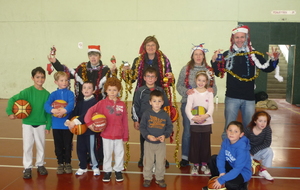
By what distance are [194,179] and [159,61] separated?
1.73 metres

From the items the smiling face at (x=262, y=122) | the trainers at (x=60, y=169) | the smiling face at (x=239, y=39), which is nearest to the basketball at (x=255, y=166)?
the smiling face at (x=262, y=122)

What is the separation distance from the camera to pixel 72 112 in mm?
3947

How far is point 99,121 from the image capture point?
3.53 meters

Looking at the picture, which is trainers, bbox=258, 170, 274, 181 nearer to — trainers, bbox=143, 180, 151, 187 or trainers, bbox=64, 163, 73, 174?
trainers, bbox=143, 180, 151, 187

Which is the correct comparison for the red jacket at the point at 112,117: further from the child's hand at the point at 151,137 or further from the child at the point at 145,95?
the child's hand at the point at 151,137

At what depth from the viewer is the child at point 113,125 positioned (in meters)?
3.67

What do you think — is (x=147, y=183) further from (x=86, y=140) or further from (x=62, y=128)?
(x=62, y=128)

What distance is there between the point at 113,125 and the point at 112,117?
106 millimetres

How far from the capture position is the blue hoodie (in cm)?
312

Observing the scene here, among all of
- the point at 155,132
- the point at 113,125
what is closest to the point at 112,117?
the point at 113,125

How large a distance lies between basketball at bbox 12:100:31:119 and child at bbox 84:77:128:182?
0.79 metres

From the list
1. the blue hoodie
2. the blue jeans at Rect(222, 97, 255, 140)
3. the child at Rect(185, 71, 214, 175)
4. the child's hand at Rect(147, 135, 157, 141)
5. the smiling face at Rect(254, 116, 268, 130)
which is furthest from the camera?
the blue jeans at Rect(222, 97, 255, 140)

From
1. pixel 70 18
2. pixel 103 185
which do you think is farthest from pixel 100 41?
pixel 103 185

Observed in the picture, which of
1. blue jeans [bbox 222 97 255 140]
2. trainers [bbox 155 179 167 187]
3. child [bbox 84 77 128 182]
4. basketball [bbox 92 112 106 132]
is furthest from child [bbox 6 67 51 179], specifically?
blue jeans [bbox 222 97 255 140]
